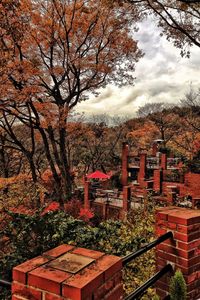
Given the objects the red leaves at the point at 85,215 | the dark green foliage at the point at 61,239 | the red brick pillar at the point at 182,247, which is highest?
the red brick pillar at the point at 182,247

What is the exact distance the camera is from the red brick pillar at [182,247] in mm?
2680

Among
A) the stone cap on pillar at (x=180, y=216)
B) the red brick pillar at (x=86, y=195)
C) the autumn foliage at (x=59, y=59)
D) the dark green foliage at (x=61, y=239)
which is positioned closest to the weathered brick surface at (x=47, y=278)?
the stone cap on pillar at (x=180, y=216)

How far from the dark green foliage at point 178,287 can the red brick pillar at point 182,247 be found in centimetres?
27

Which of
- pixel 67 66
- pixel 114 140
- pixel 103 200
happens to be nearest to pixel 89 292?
pixel 67 66

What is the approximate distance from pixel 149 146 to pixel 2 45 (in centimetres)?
2457

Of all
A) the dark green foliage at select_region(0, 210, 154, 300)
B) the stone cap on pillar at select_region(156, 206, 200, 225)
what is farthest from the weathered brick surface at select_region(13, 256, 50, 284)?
the dark green foliage at select_region(0, 210, 154, 300)

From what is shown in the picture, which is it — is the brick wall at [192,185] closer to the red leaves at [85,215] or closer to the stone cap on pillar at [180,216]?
the red leaves at [85,215]

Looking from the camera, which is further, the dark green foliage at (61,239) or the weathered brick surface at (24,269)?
the dark green foliage at (61,239)

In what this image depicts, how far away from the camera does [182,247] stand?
271 cm

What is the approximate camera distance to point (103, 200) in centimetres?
1822

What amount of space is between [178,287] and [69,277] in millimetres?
1372

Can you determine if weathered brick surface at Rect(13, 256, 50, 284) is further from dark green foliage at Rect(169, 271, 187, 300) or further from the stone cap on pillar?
the stone cap on pillar

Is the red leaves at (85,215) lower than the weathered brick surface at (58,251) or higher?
lower

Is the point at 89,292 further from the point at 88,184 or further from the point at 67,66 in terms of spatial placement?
the point at 88,184
